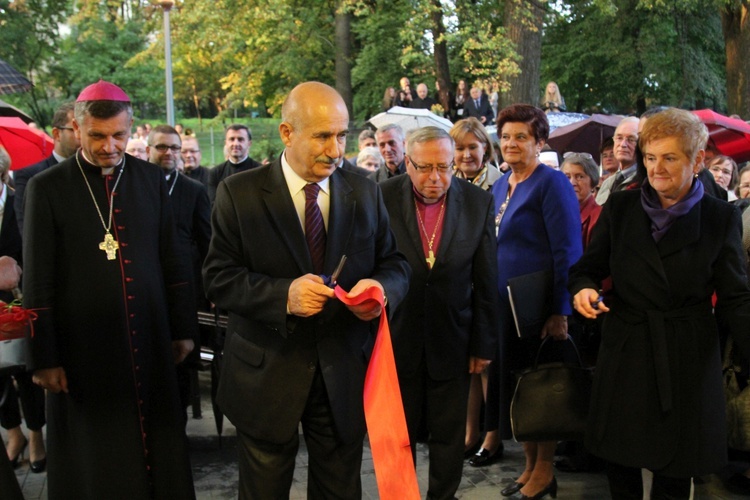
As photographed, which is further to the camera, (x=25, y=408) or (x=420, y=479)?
(x=25, y=408)

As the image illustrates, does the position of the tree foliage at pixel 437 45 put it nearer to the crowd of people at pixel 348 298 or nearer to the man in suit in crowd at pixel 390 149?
the man in suit in crowd at pixel 390 149

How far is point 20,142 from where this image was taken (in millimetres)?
8766

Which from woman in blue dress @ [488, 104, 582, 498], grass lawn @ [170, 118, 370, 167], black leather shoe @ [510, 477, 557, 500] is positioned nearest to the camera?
woman in blue dress @ [488, 104, 582, 498]

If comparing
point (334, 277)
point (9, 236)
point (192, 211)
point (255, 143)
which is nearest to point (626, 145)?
point (192, 211)

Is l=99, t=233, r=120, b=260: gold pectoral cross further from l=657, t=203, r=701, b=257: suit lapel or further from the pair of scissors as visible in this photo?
l=657, t=203, r=701, b=257: suit lapel

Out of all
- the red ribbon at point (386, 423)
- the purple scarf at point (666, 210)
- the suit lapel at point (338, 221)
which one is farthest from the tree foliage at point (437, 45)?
the red ribbon at point (386, 423)

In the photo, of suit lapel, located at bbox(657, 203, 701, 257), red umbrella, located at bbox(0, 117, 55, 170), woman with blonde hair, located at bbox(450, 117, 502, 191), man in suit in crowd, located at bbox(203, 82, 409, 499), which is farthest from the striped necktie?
red umbrella, located at bbox(0, 117, 55, 170)

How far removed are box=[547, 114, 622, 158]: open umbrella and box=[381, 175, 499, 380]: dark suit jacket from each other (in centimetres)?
678

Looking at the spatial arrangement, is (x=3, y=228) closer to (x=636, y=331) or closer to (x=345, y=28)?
(x=636, y=331)

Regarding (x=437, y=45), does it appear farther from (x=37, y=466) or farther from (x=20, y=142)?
(x=37, y=466)

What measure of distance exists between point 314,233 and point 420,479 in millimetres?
2557

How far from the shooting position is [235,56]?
77.3 feet

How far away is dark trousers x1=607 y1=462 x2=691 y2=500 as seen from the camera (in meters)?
3.99

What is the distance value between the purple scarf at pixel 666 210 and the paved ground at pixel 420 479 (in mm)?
2027
